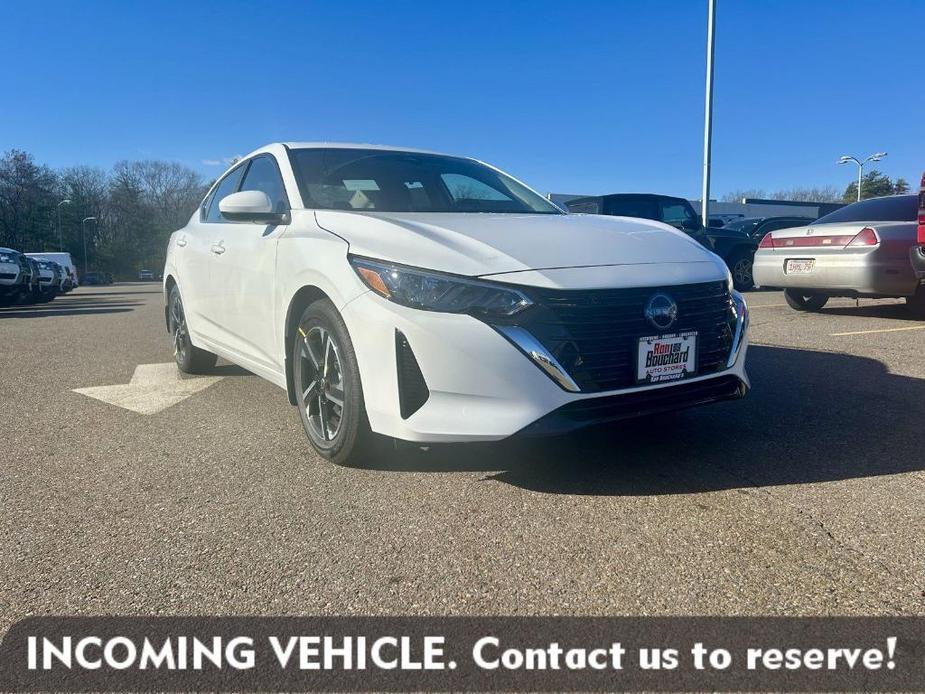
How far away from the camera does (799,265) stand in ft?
26.5

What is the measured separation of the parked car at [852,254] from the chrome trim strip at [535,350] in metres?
6.17

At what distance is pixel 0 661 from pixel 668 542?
6.26 ft

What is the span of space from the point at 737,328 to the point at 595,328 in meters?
0.91

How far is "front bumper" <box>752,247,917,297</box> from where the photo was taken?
24.2 ft

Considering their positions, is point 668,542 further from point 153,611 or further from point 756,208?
point 756,208

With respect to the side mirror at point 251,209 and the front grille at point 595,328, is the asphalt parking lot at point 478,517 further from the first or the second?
the side mirror at point 251,209

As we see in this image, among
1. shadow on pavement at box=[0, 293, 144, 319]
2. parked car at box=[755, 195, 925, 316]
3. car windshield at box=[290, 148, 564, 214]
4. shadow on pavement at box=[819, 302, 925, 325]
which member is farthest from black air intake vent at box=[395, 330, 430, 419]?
shadow on pavement at box=[0, 293, 144, 319]

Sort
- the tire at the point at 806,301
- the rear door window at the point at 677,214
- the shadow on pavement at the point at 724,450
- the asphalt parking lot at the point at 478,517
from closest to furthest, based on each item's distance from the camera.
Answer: the asphalt parking lot at the point at 478,517, the shadow on pavement at the point at 724,450, the tire at the point at 806,301, the rear door window at the point at 677,214

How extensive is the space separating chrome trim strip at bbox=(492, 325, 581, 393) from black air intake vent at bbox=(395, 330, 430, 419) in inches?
13.4

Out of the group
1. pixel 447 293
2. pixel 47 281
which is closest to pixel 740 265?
pixel 447 293

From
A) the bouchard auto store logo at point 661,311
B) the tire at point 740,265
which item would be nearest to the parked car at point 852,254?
the tire at point 740,265

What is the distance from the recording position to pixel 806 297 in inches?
359

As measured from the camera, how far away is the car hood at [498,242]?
9.15 feet

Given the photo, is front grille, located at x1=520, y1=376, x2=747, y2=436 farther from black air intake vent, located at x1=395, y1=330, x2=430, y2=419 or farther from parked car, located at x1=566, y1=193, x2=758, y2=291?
parked car, located at x1=566, y1=193, x2=758, y2=291
